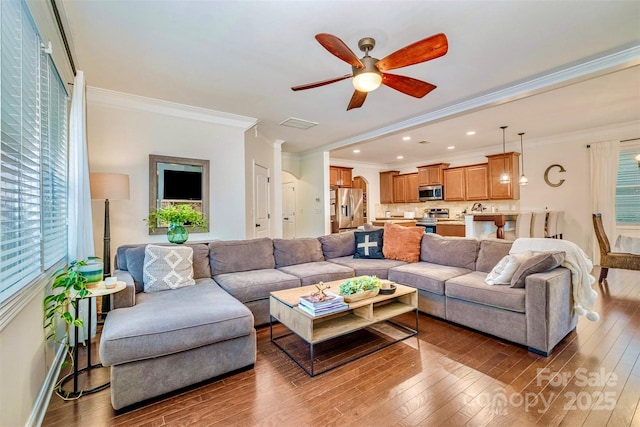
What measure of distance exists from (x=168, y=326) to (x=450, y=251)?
3101mm

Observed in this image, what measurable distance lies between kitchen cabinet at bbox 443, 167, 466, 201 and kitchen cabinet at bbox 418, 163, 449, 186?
12 centimetres

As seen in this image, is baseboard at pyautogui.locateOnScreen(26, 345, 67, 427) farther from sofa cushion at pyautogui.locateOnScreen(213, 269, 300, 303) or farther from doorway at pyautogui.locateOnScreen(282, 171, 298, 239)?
doorway at pyautogui.locateOnScreen(282, 171, 298, 239)

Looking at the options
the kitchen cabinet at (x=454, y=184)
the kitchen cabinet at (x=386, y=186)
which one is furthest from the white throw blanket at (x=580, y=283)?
the kitchen cabinet at (x=386, y=186)

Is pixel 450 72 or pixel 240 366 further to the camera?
pixel 450 72

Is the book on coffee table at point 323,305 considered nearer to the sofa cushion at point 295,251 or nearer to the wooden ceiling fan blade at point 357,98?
the sofa cushion at point 295,251

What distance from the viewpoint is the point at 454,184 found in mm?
7305

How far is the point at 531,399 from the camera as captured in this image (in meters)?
1.77

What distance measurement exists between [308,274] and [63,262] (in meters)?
2.18

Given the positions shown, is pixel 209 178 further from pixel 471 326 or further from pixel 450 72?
pixel 471 326

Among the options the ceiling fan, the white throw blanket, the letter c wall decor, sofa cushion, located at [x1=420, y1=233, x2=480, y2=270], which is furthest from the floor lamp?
the letter c wall decor

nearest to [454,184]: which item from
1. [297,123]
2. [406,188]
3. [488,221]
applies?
[406,188]

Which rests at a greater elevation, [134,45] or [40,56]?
[134,45]

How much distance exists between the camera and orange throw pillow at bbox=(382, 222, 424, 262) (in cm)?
379

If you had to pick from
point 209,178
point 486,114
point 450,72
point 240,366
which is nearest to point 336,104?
point 450,72
